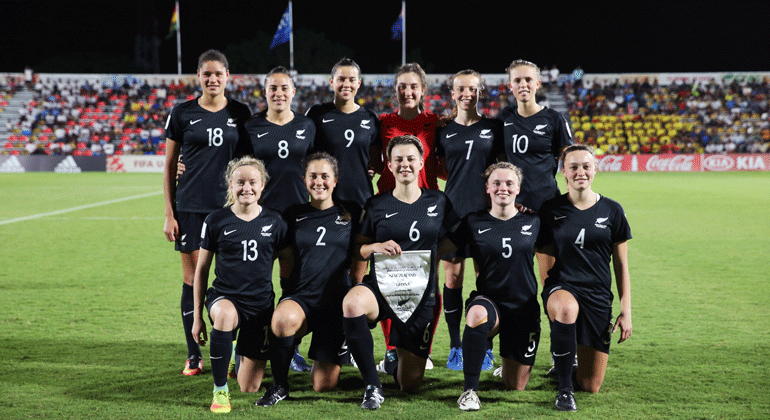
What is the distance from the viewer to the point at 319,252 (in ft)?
12.9

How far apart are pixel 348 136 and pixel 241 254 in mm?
1149

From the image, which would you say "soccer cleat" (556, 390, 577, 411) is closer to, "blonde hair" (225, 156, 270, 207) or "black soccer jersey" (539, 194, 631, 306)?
"black soccer jersey" (539, 194, 631, 306)

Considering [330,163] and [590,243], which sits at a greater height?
[330,163]

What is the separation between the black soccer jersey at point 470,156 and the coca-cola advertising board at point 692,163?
2347cm

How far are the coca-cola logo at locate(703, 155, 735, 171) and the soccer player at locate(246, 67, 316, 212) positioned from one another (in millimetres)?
26293

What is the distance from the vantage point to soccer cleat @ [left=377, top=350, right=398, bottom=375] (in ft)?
14.3

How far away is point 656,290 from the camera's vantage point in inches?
263

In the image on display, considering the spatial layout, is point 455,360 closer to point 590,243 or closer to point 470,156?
point 590,243

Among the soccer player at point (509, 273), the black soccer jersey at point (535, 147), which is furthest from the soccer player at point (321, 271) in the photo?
the black soccer jersey at point (535, 147)

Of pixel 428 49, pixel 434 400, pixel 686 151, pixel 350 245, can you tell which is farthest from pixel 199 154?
pixel 428 49

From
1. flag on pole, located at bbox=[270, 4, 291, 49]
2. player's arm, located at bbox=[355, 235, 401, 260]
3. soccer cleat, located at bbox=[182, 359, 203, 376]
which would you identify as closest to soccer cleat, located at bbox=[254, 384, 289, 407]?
soccer cleat, located at bbox=[182, 359, 203, 376]

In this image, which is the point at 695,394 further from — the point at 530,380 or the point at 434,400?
the point at 434,400

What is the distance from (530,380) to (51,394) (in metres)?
2.91

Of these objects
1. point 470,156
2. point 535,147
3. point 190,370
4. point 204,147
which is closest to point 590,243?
point 535,147
